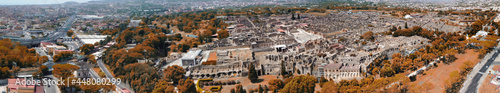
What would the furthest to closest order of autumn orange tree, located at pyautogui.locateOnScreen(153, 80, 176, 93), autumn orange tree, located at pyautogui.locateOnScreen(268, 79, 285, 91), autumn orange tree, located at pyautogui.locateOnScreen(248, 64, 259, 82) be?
autumn orange tree, located at pyautogui.locateOnScreen(248, 64, 259, 82), autumn orange tree, located at pyautogui.locateOnScreen(268, 79, 285, 91), autumn orange tree, located at pyautogui.locateOnScreen(153, 80, 176, 93)

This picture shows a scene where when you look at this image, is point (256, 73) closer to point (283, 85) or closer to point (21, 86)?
point (283, 85)

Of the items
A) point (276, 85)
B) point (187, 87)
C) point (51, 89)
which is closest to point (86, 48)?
point (51, 89)

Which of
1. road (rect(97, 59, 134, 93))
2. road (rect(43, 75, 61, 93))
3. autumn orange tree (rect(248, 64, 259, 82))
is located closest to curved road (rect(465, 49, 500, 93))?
autumn orange tree (rect(248, 64, 259, 82))

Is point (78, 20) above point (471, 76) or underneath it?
above

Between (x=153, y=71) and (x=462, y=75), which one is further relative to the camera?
(x=153, y=71)

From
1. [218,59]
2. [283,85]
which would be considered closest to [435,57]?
[283,85]

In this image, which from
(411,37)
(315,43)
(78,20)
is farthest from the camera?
(78,20)

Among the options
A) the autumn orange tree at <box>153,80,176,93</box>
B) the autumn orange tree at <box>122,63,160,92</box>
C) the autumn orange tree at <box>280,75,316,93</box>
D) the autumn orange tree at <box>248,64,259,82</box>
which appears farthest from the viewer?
the autumn orange tree at <box>248,64,259,82</box>

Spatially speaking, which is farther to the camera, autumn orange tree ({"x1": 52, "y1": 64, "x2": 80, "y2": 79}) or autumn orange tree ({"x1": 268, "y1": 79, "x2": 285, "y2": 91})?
autumn orange tree ({"x1": 52, "y1": 64, "x2": 80, "y2": 79})

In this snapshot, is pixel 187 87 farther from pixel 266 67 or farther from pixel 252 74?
pixel 266 67

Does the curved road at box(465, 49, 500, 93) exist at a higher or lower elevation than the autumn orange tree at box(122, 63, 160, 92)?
lower

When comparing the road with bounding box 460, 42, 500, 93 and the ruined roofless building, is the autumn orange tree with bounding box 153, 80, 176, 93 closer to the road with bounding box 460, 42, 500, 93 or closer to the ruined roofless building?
the ruined roofless building
